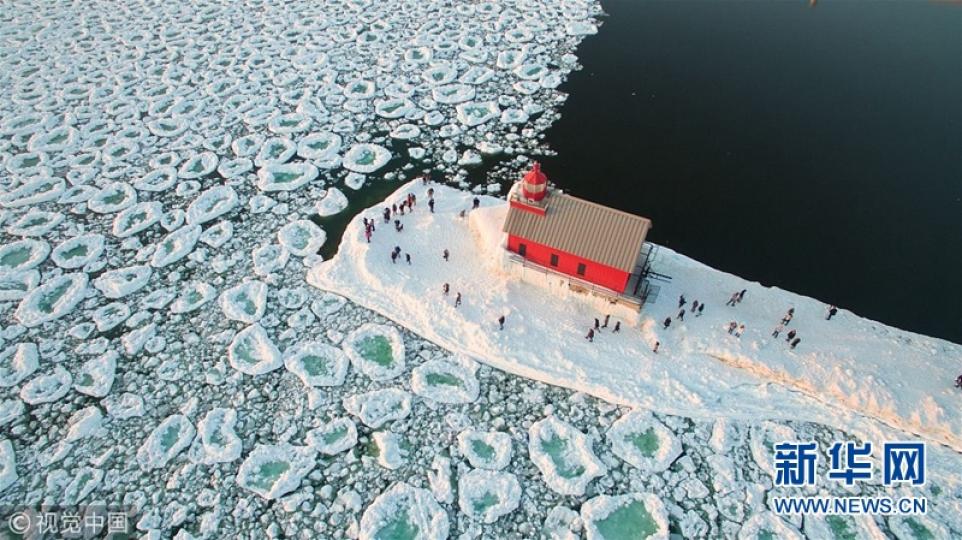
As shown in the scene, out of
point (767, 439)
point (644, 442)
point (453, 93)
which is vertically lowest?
point (644, 442)

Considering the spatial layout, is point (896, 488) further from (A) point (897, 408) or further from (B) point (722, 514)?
(B) point (722, 514)

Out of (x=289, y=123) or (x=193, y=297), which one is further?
(x=289, y=123)

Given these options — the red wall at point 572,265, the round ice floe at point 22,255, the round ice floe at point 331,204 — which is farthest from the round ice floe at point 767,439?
the round ice floe at point 22,255

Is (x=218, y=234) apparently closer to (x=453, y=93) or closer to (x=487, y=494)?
(x=453, y=93)

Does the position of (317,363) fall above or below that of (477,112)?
below

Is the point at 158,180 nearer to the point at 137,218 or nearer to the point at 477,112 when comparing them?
the point at 137,218

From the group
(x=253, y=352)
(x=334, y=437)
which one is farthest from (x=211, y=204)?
(x=334, y=437)

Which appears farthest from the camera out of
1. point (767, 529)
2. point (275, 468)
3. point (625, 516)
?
point (275, 468)

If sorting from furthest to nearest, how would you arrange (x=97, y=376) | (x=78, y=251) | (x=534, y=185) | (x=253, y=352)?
1. (x=78, y=251)
2. (x=253, y=352)
3. (x=534, y=185)
4. (x=97, y=376)
